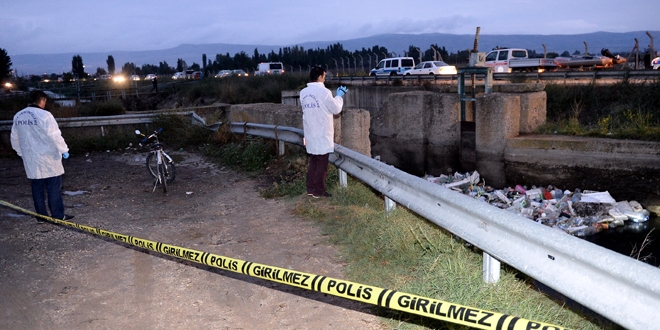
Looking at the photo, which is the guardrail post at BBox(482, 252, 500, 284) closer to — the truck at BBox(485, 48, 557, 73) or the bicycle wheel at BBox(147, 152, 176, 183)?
the bicycle wheel at BBox(147, 152, 176, 183)

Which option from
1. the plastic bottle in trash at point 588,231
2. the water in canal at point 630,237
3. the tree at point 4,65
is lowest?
the water in canal at point 630,237

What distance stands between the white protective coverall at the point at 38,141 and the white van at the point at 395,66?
32.7 metres

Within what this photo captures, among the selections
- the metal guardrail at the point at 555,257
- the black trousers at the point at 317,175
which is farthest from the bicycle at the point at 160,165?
the metal guardrail at the point at 555,257

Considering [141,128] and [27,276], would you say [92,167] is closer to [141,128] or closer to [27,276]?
[141,128]

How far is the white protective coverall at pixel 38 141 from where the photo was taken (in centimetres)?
712

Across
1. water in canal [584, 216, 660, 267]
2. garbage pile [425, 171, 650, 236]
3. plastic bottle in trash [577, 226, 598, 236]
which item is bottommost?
water in canal [584, 216, 660, 267]

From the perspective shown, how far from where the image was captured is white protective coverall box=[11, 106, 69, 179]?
7.12 m

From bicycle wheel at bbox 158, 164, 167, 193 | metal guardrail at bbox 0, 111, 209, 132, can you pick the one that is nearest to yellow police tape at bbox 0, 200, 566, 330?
bicycle wheel at bbox 158, 164, 167, 193

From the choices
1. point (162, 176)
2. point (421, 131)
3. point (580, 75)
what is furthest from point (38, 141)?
point (580, 75)

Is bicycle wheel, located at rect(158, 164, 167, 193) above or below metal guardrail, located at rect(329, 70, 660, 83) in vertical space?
below

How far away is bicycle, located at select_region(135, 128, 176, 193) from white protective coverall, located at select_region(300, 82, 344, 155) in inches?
114

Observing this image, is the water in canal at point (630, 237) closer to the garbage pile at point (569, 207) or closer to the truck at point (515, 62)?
the garbage pile at point (569, 207)

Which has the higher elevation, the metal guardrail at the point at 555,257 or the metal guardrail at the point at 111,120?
the metal guardrail at the point at 111,120

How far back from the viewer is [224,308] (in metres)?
4.36
